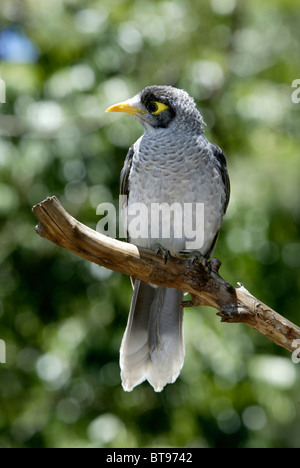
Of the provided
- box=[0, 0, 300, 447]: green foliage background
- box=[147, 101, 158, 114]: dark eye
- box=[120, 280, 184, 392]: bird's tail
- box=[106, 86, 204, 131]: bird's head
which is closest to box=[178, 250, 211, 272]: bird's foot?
box=[120, 280, 184, 392]: bird's tail

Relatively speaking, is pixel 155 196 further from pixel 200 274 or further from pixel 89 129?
pixel 89 129

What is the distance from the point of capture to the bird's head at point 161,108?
3.71 metres

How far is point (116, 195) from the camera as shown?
5.38 meters

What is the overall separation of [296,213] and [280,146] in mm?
614

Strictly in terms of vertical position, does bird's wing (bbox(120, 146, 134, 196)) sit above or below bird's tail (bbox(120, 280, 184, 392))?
→ above

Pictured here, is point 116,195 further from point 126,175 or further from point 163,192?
point 163,192

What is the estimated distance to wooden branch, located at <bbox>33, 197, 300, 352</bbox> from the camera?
3.03m

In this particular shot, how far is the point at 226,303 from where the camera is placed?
3215 millimetres

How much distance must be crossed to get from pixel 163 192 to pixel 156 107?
0.54 metres

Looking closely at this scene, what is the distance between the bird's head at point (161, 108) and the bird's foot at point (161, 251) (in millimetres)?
717

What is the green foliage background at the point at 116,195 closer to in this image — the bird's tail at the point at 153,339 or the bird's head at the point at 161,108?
the bird's tail at the point at 153,339

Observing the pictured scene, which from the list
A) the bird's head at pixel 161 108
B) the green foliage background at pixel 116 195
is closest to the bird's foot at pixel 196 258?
the bird's head at pixel 161 108

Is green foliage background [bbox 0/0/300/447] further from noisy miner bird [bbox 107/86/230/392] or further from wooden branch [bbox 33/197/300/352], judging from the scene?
wooden branch [bbox 33/197/300/352]

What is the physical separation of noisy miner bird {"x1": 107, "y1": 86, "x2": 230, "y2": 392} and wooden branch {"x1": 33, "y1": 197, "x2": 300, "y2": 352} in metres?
0.17
